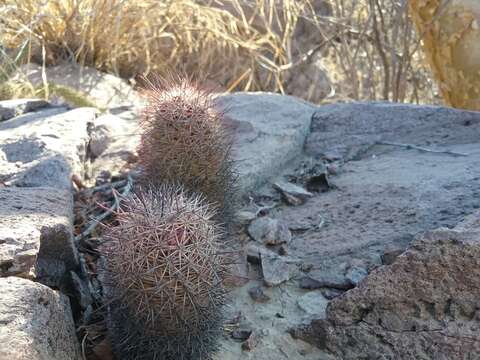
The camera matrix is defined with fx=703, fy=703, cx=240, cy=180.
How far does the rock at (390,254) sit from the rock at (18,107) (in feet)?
7.09

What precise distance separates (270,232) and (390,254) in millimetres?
520

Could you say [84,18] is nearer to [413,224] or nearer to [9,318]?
[413,224]

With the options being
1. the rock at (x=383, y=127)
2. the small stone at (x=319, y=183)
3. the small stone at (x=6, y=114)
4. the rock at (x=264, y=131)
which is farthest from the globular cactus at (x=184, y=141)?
the small stone at (x=6, y=114)

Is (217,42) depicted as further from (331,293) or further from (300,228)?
(331,293)

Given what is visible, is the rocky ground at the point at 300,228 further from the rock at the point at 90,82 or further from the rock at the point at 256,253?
the rock at the point at 90,82

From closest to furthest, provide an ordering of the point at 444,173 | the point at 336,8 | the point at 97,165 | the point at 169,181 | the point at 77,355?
1. the point at 77,355
2. the point at 169,181
3. the point at 444,173
4. the point at 97,165
5. the point at 336,8

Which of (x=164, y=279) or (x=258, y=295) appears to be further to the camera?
(x=258, y=295)

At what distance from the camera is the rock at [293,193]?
3.01m

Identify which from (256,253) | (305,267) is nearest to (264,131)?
(256,253)

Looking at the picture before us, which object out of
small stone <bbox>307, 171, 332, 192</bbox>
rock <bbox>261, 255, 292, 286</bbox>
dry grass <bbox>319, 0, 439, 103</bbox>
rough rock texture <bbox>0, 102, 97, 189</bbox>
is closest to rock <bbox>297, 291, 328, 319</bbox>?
rock <bbox>261, 255, 292, 286</bbox>

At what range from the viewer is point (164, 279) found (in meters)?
1.76

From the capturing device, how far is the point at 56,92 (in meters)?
4.26

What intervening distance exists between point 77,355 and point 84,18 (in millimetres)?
3746

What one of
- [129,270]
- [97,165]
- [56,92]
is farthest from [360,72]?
[129,270]
